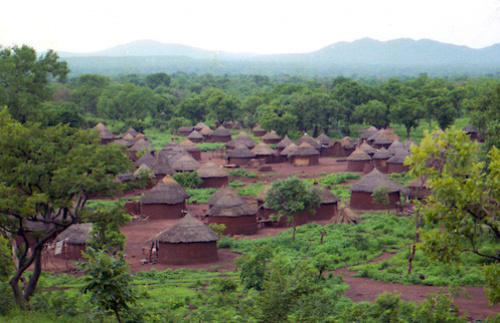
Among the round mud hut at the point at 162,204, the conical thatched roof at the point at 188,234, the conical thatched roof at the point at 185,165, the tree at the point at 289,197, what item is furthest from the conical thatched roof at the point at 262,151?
the conical thatched roof at the point at 188,234

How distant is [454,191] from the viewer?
8.39 metres

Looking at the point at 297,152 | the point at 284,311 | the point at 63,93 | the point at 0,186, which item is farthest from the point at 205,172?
the point at 63,93

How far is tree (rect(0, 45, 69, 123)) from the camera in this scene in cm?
3531

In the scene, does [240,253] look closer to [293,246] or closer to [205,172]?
[293,246]

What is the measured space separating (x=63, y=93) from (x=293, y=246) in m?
70.2

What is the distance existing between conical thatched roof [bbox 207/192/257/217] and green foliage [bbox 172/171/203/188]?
11.5m

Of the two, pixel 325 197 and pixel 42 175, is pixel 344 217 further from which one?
pixel 42 175

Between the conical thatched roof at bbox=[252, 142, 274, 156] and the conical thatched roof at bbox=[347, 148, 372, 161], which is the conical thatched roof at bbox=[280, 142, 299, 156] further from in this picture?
the conical thatched roof at bbox=[347, 148, 372, 161]

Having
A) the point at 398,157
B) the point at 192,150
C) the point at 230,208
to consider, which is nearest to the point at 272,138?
the point at 192,150

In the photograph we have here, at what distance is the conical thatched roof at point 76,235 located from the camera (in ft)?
75.2

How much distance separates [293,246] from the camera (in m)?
23.1

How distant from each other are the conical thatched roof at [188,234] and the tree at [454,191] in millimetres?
14901

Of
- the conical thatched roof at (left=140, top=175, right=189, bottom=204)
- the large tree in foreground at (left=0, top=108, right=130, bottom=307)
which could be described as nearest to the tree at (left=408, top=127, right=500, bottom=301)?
the large tree in foreground at (left=0, top=108, right=130, bottom=307)

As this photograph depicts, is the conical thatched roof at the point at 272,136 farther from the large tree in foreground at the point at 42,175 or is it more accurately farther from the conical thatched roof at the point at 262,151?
the large tree in foreground at the point at 42,175
